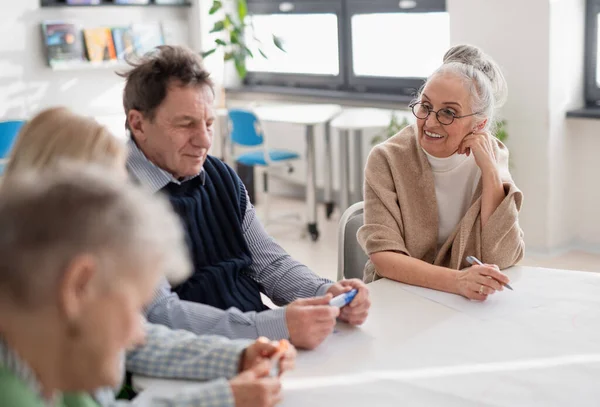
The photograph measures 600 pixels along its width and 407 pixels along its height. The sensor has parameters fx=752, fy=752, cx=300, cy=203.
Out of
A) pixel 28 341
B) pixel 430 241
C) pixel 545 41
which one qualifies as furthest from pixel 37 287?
pixel 545 41

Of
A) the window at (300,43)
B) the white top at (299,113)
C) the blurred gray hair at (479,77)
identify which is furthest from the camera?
the window at (300,43)

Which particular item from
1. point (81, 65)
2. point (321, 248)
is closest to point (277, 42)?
point (81, 65)

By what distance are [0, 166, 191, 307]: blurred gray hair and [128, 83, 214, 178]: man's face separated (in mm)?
1045

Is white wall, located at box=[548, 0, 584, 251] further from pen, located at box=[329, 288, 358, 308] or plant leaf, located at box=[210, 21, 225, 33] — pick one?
pen, located at box=[329, 288, 358, 308]

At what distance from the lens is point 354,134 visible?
5277mm

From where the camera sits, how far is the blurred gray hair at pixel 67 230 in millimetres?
726

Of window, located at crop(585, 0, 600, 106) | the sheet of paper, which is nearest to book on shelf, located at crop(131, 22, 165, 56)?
window, located at crop(585, 0, 600, 106)

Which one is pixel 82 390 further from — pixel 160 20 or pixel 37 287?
pixel 160 20

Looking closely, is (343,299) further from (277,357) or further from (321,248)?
(321,248)

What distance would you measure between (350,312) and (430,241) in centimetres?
56

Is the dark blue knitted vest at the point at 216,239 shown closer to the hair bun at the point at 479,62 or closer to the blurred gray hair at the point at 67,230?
the hair bun at the point at 479,62

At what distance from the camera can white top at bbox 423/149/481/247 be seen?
216cm

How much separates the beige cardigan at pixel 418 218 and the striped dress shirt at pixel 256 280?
0.24 meters

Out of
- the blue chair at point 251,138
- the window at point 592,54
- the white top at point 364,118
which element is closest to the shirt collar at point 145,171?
the white top at point 364,118
